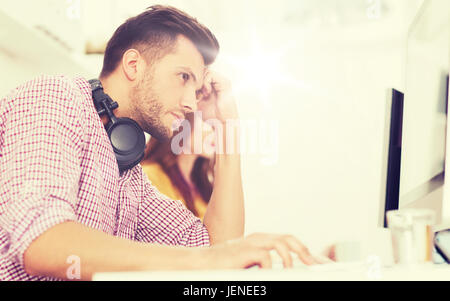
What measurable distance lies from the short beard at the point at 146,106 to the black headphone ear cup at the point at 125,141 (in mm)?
286

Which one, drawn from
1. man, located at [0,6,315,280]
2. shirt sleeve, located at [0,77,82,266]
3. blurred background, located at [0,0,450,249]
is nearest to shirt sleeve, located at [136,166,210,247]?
man, located at [0,6,315,280]

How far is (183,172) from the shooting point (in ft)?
6.15

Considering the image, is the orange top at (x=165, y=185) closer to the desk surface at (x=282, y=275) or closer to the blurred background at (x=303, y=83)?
the blurred background at (x=303, y=83)

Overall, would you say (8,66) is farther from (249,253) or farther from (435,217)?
(435,217)

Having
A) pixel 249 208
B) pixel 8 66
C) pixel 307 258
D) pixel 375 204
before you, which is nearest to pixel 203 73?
pixel 249 208

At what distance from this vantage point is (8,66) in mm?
1700

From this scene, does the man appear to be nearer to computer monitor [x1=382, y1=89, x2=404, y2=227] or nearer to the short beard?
the short beard

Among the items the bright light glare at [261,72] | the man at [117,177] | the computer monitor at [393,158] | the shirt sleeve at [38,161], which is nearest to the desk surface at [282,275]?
the man at [117,177]

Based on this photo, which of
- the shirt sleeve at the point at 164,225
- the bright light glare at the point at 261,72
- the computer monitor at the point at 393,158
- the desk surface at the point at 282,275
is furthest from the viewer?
the bright light glare at the point at 261,72

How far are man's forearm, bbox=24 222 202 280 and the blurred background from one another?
1.12 metres

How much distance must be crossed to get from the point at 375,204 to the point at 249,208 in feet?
1.69

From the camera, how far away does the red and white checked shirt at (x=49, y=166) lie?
29.4 inches

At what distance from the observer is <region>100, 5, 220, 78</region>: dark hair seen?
1636 mm
